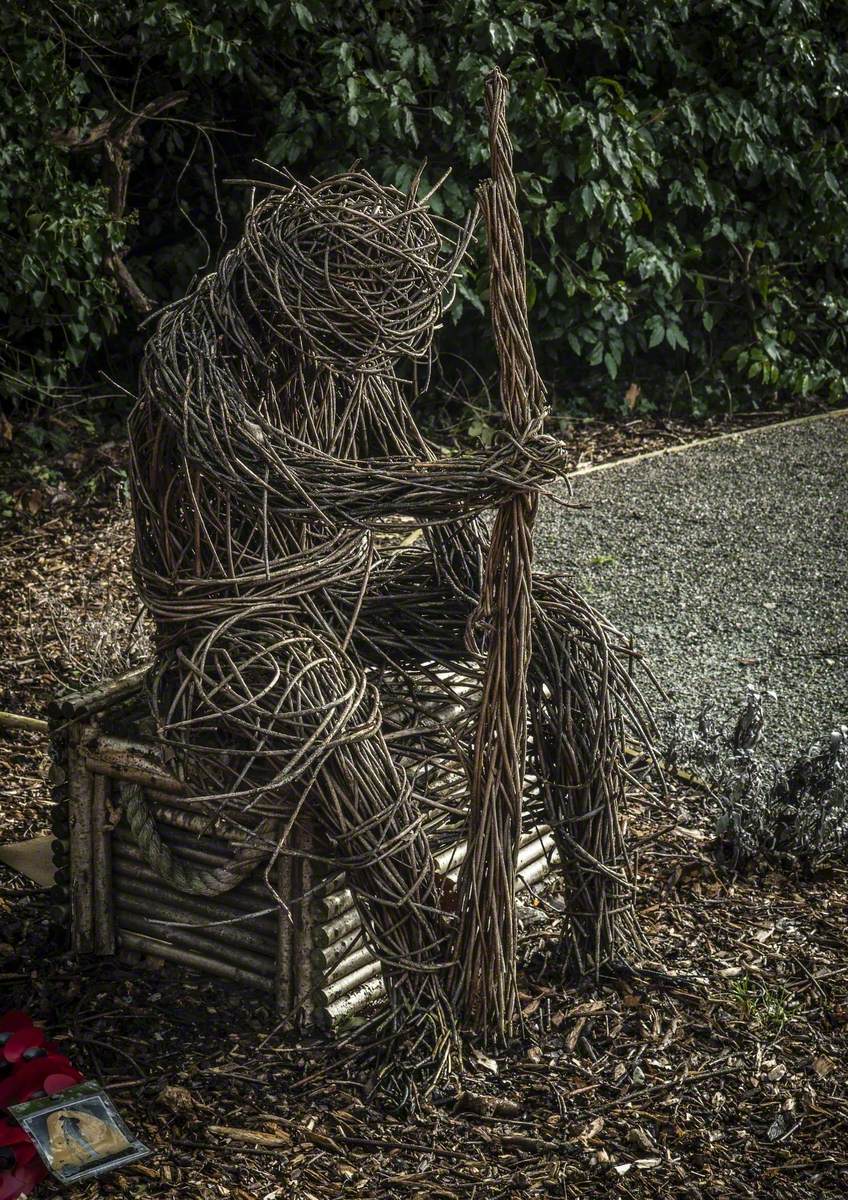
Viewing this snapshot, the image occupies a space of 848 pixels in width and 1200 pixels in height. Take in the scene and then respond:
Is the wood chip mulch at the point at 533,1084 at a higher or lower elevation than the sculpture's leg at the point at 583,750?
lower

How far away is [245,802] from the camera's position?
2.42 m

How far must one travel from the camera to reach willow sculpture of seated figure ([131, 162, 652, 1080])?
7.77ft

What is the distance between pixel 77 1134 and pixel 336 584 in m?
1.20

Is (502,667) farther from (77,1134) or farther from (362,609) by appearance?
(77,1134)

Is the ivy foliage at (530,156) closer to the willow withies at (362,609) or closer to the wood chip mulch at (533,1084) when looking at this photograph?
the willow withies at (362,609)

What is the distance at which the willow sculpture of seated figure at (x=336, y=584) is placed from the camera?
237cm

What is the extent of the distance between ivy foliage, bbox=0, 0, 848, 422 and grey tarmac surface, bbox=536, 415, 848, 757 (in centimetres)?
77

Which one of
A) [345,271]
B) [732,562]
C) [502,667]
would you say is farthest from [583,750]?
[732,562]

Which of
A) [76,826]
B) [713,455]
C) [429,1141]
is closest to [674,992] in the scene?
[429,1141]

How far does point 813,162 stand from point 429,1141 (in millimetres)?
6407

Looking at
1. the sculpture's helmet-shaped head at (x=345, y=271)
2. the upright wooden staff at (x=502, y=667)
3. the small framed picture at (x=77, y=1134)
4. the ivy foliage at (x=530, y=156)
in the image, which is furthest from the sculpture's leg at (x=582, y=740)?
the ivy foliage at (x=530, y=156)

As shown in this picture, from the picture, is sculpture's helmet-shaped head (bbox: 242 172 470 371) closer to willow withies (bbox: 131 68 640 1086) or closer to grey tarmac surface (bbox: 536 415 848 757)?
willow withies (bbox: 131 68 640 1086)

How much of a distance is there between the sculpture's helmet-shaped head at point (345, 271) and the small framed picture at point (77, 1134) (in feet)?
4.84

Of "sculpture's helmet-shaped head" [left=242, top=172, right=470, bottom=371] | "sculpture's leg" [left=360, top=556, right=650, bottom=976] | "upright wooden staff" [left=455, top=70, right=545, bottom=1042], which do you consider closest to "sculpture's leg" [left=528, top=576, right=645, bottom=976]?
"sculpture's leg" [left=360, top=556, right=650, bottom=976]
